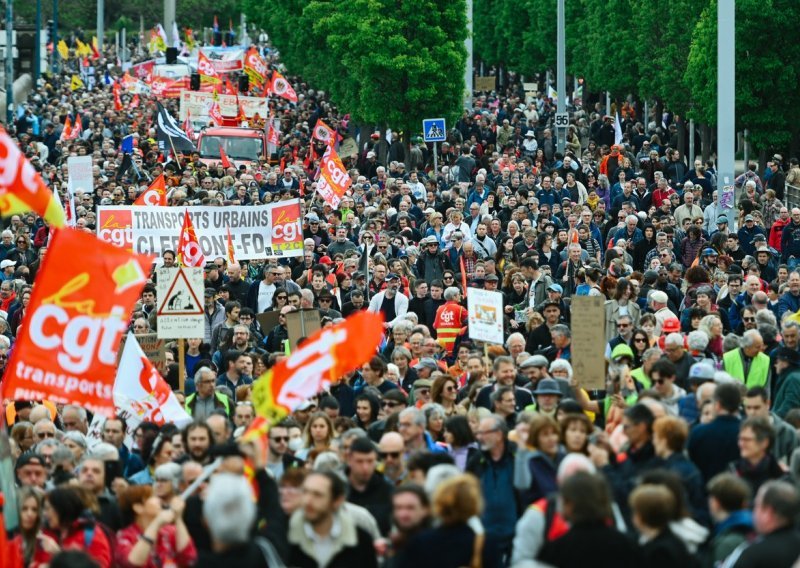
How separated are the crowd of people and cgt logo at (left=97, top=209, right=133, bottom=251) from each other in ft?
3.35

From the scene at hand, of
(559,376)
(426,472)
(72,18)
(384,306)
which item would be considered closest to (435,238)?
(384,306)

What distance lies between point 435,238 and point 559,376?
374 inches

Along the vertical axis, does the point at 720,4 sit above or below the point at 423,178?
above

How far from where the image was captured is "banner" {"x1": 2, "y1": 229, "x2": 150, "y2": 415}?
37.3 feet

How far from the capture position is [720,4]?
1134 inches

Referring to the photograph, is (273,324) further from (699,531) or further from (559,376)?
(699,531)

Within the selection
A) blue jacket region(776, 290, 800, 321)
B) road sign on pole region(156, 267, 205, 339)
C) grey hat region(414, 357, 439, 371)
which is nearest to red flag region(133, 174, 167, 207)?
road sign on pole region(156, 267, 205, 339)

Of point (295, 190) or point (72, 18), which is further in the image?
point (72, 18)

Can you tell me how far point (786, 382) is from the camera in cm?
1448

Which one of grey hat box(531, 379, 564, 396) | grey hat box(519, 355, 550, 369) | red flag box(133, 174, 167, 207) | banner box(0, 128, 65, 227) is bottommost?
grey hat box(519, 355, 550, 369)

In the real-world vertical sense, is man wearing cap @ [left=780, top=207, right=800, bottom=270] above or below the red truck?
below

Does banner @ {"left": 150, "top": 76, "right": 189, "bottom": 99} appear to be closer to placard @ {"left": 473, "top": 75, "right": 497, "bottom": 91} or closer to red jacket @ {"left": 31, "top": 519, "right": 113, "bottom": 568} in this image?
placard @ {"left": 473, "top": 75, "right": 497, "bottom": 91}

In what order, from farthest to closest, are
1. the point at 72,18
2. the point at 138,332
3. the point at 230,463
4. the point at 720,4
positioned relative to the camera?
the point at 72,18
the point at 720,4
the point at 138,332
the point at 230,463

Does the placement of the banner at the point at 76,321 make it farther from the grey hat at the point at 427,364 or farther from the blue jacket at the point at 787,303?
the blue jacket at the point at 787,303
